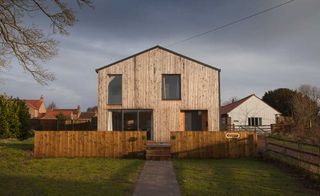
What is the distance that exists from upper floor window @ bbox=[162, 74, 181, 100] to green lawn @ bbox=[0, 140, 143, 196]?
10.9 metres

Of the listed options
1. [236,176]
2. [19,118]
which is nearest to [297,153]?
[236,176]

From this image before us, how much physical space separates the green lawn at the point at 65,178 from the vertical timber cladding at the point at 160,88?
10109 mm

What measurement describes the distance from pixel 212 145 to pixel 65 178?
10.4 meters

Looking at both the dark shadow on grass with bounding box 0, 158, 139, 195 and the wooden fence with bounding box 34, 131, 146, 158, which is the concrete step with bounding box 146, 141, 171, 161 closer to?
the wooden fence with bounding box 34, 131, 146, 158

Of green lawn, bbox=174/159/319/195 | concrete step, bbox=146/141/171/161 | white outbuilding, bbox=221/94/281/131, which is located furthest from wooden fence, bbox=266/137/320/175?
white outbuilding, bbox=221/94/281/131

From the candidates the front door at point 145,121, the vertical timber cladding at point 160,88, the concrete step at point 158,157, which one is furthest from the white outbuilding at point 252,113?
the concrete step at point 158,157

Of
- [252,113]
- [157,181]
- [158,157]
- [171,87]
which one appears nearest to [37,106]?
[252,113]

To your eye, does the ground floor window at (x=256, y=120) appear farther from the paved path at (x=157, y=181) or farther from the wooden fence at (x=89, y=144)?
the paved path at (x=157, y=181)

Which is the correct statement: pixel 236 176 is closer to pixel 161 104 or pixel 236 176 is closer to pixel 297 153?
pixel 297 153

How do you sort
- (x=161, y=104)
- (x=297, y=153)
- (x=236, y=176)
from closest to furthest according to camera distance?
1. (x=236, y=176)
2. (x=297, y=153)
3. (x=161, y=104)

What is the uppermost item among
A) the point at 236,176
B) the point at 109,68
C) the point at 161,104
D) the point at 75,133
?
the point at 109,68

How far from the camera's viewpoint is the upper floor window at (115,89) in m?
27.5

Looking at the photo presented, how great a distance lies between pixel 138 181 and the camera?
12.9 metres

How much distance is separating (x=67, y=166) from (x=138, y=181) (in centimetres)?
498
